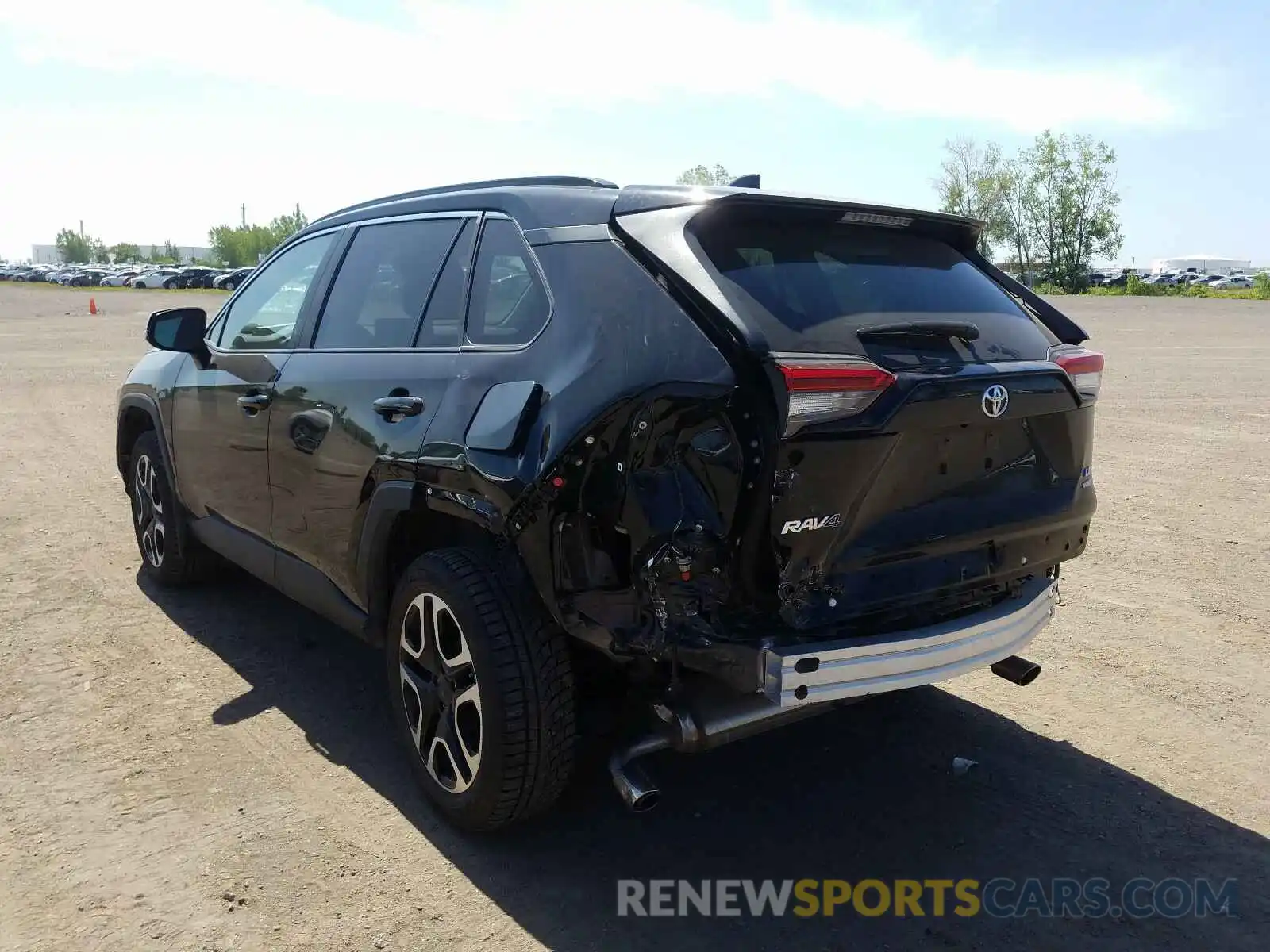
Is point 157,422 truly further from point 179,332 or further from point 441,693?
point 441,693

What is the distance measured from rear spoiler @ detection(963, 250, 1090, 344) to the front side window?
8.54ft

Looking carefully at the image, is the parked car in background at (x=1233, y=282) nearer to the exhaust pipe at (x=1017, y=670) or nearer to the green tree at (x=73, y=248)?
the exhaust pipe at (x=1017, y=670)

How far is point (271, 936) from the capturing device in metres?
2.75

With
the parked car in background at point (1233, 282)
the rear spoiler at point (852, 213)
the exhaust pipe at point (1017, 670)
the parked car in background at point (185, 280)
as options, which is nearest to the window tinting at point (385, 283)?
the rear spoiler at point (852, 213)

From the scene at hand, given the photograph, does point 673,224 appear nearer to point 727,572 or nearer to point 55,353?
point 727,572

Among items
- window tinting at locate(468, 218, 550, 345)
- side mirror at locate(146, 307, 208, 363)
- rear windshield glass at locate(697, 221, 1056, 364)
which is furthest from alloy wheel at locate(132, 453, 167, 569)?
rear windshield glass at locate(697, 221, 1056, 364)

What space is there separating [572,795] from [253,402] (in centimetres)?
208

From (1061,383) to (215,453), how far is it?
356cm

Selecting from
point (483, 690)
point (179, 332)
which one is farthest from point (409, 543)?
point (179, 332)

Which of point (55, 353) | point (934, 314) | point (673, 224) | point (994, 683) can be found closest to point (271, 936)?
point (673, 224)

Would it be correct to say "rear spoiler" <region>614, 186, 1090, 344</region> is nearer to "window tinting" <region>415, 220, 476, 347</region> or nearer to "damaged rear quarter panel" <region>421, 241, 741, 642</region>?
"damaged rear quarter panel" <region>421, 241, 741, 642</region>

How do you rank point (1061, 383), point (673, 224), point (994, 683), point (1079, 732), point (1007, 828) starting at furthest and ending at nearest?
1. point (994, 683)
2. point (1079, 732)
3. point (1007, 828)
4. point (1061, 383)
5. point (673, 224)

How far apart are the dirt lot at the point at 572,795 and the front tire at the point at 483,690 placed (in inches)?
7.9

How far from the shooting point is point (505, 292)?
3240mm
